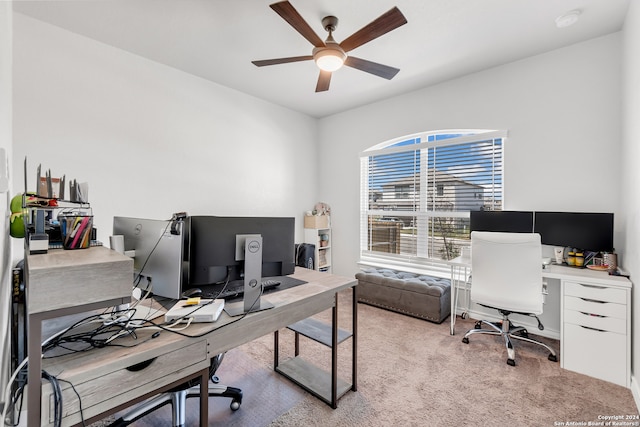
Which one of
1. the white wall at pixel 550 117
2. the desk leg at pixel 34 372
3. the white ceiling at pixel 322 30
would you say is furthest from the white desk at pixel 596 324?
the desk leg at pixel 34 372

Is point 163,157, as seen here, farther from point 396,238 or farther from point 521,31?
point 521,31

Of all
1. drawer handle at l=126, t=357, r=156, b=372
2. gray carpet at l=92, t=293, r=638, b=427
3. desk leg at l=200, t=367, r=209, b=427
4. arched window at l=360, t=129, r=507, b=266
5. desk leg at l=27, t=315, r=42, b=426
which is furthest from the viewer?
arched window at l=360, t=129, r=507, b=266

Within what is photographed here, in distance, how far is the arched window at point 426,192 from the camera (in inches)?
130

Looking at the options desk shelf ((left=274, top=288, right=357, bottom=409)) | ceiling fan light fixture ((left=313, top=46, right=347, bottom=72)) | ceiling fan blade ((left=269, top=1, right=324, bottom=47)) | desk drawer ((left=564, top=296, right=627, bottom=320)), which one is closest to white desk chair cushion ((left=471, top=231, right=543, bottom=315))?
desk drawer ((left=564, top=296, right=627, bottom=320))

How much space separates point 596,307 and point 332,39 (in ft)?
9.79

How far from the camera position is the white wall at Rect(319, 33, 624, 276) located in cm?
255

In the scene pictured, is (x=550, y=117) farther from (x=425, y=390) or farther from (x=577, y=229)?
(x=425, y=390)

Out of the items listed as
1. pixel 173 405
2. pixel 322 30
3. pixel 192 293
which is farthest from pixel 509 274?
pixel 322 30

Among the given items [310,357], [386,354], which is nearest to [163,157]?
[310,357]

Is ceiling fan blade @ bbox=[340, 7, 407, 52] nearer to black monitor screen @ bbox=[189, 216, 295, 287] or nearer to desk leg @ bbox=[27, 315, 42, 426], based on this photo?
black monitor screen @ bbox=[189, 216, 295, 287]

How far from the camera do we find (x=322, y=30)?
252cm

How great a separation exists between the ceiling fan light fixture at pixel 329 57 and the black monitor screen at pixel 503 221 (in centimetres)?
213

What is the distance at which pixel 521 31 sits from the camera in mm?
2502

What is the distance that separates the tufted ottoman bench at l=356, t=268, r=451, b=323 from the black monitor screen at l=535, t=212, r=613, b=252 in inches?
45.9
